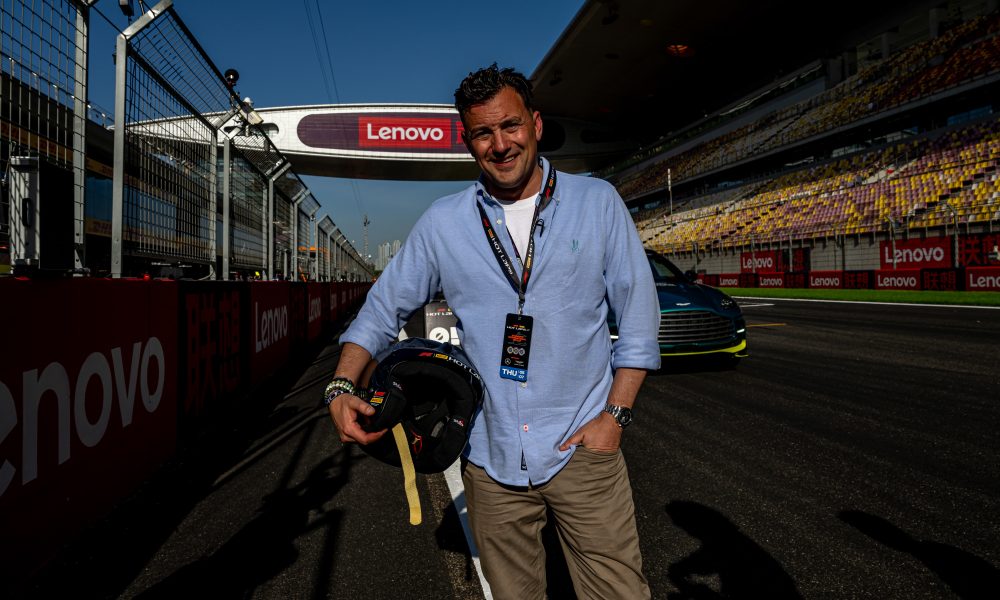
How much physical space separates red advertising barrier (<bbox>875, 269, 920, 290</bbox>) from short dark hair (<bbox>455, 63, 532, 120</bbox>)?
22.7 m

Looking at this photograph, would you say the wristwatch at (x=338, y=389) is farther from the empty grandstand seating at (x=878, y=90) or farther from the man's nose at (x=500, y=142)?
the empty grandstand seating at (x=878, y=90)

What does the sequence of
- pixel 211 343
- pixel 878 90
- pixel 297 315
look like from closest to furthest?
pixel 211 343, pixel 297 315, pixel 878 90

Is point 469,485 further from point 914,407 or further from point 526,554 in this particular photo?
point 914,407

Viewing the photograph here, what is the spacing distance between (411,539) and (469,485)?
141 cm

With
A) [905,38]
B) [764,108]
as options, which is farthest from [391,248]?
[905,38]

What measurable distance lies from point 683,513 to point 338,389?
223 centimetres

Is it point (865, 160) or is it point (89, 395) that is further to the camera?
point (865, 160)

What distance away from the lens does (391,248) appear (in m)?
108

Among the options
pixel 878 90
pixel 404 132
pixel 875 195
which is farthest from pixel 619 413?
pixel 404 132

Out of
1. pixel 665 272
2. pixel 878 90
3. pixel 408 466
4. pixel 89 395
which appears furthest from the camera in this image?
pixel 878 90

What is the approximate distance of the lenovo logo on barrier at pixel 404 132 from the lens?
45375 millimetres

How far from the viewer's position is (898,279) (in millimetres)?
20109

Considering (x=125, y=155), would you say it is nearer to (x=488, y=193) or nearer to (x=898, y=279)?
(x=488, y=193)

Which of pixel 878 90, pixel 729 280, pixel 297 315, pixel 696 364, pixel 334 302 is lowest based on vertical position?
pixel 696 364
